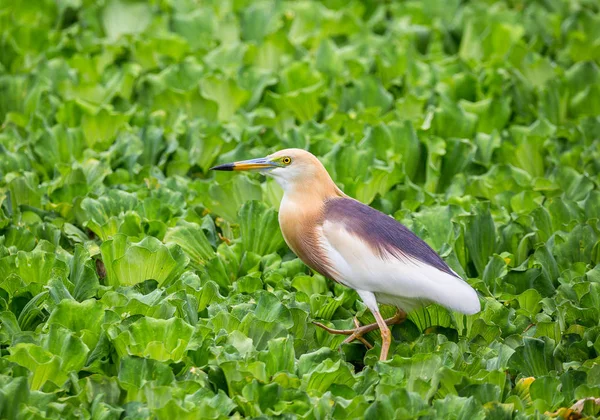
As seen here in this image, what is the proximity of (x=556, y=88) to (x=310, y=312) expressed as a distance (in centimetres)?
288

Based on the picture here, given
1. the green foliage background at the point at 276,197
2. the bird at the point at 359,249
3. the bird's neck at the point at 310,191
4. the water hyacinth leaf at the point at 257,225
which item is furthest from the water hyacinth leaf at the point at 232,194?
the bird's neck at the point at 310,191

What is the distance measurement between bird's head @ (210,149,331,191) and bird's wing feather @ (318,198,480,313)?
21cm

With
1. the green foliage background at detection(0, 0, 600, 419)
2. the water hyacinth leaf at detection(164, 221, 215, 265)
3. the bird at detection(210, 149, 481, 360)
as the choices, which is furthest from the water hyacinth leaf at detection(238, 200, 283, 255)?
the bird at detection(210, 149, 481, 360)

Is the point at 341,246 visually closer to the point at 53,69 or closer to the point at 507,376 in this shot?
the point at 507,376

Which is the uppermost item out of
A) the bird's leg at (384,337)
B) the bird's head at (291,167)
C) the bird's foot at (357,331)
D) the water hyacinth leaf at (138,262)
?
the bird's head at (291,167)

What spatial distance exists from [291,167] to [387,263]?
0.62 metres

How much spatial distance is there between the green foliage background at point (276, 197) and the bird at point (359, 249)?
0.16 meters

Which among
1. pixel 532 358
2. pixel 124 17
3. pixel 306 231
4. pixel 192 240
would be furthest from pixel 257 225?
pixel 124 17

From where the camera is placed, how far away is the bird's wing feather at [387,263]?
378 centimetres

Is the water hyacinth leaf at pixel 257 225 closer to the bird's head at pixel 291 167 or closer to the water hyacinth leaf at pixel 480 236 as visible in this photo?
the bird's head at pixel 291 167

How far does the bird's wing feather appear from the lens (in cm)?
378

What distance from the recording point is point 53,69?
6.40 metres

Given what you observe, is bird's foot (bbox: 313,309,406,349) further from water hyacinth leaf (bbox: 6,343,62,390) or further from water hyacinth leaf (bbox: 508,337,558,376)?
water hyacinth leaf (bbox: 6,343,62,390)

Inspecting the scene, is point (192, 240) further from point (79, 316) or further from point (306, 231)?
point (79, 316)
